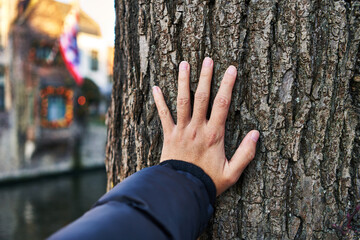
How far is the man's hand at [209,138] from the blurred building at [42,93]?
12520mm

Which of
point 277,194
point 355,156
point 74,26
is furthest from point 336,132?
point 74,26

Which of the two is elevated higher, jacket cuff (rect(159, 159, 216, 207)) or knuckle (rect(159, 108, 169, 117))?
knuckle (rect(159, 108, 169, 117))

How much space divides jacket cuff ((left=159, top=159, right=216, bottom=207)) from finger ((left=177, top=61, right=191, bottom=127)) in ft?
0.47

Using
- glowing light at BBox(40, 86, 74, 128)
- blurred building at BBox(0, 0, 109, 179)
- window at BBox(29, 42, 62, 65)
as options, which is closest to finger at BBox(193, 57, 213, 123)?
blurred building at BBox(0, 0, 109, 179)

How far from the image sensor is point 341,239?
3.71ft

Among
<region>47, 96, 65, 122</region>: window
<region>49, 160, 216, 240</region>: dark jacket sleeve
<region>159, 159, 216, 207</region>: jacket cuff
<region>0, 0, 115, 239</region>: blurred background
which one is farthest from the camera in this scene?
<region>47, 96, 65, 122</region>: window

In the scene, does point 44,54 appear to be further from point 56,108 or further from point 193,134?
point 193,134

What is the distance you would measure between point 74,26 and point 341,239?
12.9m

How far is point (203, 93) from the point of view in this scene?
44.1 inches

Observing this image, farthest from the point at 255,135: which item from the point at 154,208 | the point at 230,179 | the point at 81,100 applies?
the point at 81,100

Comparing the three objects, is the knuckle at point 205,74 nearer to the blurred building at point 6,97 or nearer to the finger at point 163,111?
the finger at point 163,111

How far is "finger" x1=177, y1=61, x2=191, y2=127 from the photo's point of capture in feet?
3.72

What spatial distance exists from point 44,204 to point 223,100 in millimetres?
9793

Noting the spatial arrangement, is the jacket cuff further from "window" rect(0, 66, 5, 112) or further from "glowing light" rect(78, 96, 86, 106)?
"glowing light" rect(78, 96, 86, 106)
